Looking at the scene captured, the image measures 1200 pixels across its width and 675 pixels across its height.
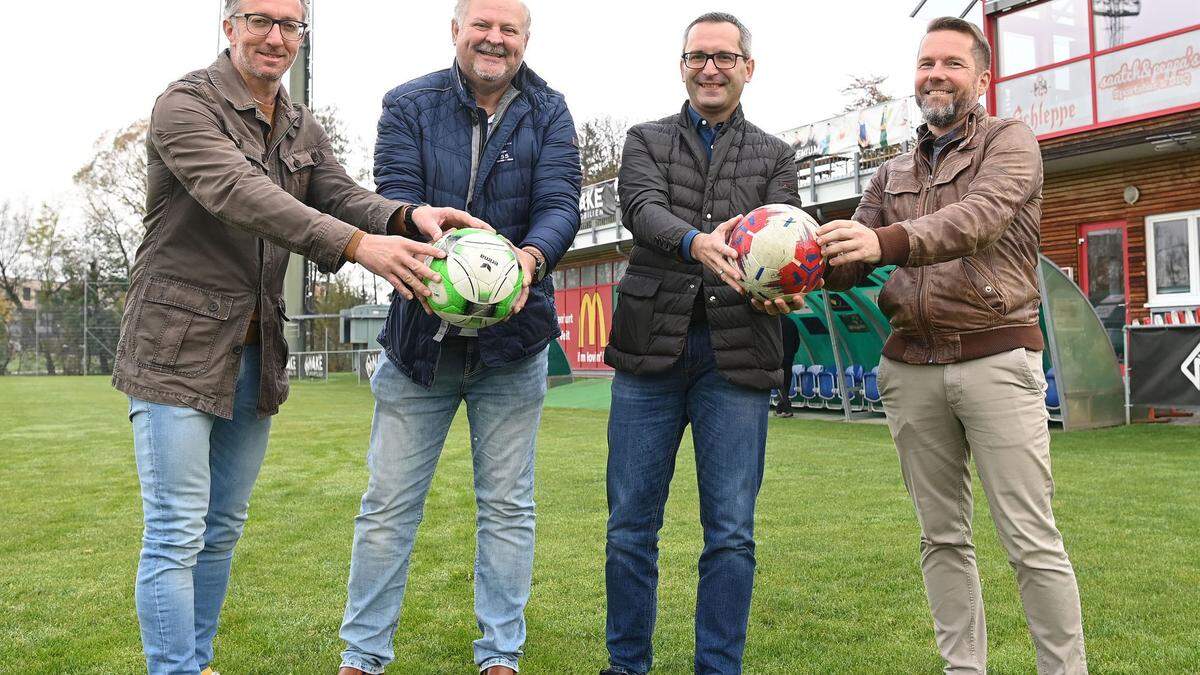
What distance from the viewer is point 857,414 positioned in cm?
1662

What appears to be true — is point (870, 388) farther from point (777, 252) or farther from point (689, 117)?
point (777, 252)

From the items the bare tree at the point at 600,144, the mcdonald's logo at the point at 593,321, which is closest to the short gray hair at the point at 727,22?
the mcdonald's logo at the point at 593,321

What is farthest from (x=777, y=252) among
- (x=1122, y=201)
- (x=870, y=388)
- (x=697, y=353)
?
(x=1122, y=201)

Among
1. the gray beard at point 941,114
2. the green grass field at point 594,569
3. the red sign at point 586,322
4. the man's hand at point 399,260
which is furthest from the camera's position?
the red sign at point 586,322

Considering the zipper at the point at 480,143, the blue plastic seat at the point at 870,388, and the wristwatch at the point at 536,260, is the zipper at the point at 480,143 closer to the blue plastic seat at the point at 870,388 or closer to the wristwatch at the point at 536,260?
the wristwatch at the point at 536,260

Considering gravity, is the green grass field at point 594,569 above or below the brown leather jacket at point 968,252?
below

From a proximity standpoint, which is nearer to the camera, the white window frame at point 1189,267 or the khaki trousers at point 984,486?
the khaki trousers at point 984,486

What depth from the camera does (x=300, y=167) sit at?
11.1 feet

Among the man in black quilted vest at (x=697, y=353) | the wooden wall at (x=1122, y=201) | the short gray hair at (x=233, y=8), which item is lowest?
the man in black quilted vest at (x=697, y=353)

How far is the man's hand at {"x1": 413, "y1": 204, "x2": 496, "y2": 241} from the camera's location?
10.6ft

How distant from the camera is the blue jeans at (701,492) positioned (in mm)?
3508

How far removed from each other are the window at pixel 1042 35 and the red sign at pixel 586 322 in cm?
1396

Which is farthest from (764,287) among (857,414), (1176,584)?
(857,414)

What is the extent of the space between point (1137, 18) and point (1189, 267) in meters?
3.87
